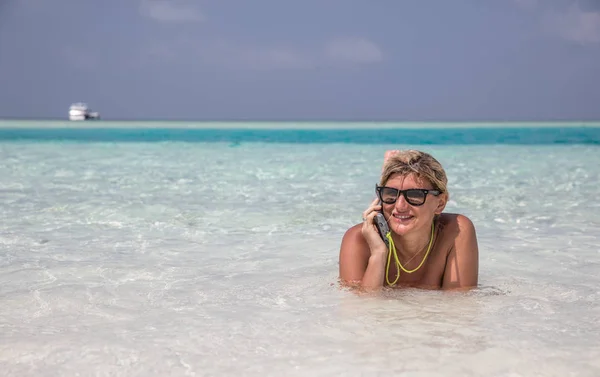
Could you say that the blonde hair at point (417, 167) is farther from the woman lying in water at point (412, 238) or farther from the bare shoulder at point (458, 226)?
the bare shoulder at point (458, 226)

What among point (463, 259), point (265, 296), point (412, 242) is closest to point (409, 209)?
point (412, 242)

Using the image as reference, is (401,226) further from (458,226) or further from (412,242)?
(458,226)

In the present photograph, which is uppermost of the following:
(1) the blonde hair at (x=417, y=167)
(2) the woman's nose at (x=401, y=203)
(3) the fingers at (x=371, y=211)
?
(1) the blonde hair at (x=417, y=167)

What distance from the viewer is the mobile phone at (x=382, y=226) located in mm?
3287

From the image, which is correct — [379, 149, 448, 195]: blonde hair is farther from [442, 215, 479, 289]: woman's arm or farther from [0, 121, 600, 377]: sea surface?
[0, 121, 600, 377]: sea surface

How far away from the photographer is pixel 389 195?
3.28 metres

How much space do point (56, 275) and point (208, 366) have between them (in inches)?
77.2

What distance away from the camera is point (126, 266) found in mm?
4441

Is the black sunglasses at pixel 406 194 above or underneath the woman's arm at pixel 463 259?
above

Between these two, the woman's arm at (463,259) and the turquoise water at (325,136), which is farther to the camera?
the turquoise water at (325,136)

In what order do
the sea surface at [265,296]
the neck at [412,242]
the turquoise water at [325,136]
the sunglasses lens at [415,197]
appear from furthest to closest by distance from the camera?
1. the turquoise water at [325,136]
2. the neck at [412,242]
3. the sunglasses lens at [415,197]
4. the sea surface at [265,296]

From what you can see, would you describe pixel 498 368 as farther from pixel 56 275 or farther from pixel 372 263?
pixel 56 275

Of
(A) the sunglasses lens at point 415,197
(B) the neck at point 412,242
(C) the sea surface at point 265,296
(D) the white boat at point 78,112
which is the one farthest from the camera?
(D) the white boat at point 78,112

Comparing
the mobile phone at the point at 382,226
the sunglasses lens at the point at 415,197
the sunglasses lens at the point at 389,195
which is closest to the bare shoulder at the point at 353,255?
the mobile phone at the point at 382,226
